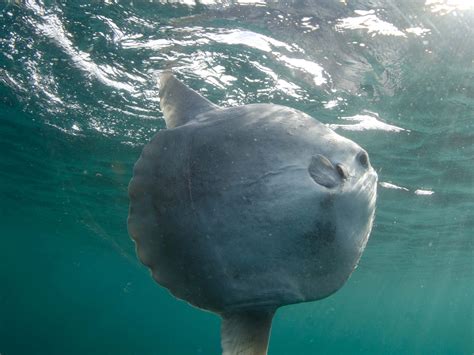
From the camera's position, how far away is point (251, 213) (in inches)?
80.4

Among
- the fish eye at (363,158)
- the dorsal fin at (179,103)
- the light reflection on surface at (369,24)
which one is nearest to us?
the fish eye at (363,158)

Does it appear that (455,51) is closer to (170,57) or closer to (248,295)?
(170,57)

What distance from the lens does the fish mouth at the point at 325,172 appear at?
2012 millimetres

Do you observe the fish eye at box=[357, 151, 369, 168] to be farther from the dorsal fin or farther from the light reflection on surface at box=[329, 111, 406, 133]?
the light reflection on surface at box=[329, 111, 406, 133]

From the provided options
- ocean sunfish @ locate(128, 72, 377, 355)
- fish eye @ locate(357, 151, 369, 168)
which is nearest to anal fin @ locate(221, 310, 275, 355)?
ocean sunfish @ locate(128, 72, 377, 355)

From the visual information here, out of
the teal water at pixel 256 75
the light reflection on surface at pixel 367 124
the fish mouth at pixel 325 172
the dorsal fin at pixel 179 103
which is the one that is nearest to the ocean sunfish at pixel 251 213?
the fish mouth at pixel 325 172

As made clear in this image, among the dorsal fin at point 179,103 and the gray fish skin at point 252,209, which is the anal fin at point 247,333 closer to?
the gray fish skin at point 252,209

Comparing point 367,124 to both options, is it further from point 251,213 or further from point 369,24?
point 251,213

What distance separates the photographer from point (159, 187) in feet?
8.00

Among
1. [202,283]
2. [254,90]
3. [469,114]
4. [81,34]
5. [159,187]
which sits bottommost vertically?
[469,114]

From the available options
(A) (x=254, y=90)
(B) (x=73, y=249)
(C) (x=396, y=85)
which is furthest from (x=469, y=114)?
(B) (x=73, y=249)

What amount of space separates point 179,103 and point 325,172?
5.28 feet

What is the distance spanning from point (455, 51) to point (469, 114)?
3.12 meters

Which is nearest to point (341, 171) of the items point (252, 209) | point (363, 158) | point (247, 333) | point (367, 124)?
point (363, 158)
